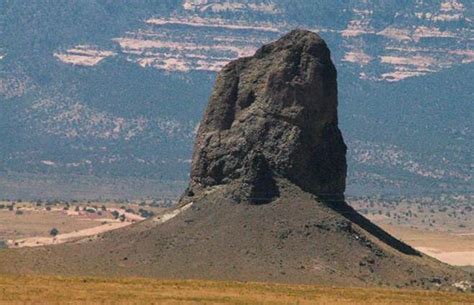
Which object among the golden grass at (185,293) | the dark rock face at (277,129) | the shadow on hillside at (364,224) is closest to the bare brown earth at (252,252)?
the dark rock face at (277,129)

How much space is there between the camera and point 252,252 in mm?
138625

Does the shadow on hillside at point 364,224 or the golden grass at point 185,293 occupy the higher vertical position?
the shadow on hillside at point 364,224

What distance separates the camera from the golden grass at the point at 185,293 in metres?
118

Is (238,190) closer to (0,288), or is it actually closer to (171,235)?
(171,235)

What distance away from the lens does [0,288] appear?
399 feet

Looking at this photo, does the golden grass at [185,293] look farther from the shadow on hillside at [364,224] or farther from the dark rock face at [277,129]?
the shadow on hillside at [364,224]

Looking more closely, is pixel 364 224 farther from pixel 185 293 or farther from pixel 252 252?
pixel 185 293

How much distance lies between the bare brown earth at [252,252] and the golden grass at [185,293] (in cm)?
489

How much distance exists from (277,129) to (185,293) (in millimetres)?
22870

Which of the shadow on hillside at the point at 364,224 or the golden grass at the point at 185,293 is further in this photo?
the shadow on hillside at the point at 364,224

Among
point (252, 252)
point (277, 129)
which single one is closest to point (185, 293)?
point (252, 252)

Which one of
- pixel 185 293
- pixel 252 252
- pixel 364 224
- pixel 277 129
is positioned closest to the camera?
pixel 185 293

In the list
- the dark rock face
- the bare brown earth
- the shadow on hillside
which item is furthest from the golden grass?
the shadow on hillside

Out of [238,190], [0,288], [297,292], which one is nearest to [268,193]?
[238,190]
